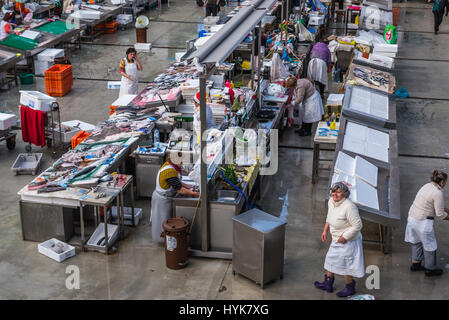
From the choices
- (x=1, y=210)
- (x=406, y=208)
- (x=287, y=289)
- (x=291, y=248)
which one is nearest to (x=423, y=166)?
(x=406, y=208)

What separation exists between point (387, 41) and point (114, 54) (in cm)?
788

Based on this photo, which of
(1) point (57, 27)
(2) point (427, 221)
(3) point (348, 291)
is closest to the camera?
(3) point (348, 291)

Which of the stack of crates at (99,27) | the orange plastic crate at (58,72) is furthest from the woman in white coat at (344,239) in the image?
the stack of crates at (99,27)

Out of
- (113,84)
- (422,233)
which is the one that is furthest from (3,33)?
(422,233)

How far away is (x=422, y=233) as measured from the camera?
8242mm

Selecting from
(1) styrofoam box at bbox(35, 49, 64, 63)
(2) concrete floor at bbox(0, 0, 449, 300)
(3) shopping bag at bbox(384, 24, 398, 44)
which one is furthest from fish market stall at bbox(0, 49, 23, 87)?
(3) shopping bag at bbox(384, 24, 398, 44)

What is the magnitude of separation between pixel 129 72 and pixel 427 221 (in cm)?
752

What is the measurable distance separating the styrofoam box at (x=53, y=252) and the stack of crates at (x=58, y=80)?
7.04 meters

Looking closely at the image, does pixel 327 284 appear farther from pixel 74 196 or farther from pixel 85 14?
pixel 85 14

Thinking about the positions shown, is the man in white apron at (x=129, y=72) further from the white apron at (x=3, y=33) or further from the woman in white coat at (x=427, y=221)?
the woman in white coat at (x=427, y=221)

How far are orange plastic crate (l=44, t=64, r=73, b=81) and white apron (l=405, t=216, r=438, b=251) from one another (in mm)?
9706

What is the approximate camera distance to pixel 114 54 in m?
19.1

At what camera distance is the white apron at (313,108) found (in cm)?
1276

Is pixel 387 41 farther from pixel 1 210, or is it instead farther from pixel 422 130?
pixel 1 210
